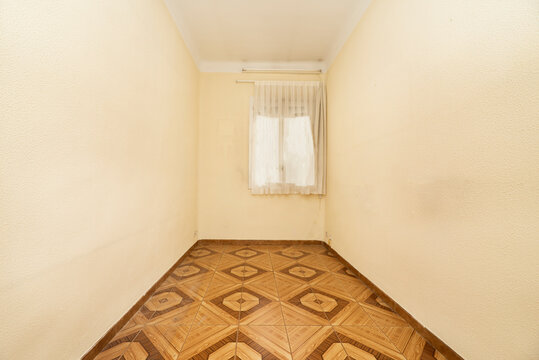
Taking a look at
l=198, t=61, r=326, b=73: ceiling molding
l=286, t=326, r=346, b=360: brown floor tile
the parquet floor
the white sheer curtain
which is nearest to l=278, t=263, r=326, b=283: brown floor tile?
the parquet floor

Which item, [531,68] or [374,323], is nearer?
[531,68]

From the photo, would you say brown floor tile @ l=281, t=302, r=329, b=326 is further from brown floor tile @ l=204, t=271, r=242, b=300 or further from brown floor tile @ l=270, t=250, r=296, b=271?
brown floor tile @ l=270, t=250, r=296, b=271

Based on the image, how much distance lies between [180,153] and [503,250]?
2.72m

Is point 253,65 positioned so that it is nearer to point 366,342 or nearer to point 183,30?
point 183,30

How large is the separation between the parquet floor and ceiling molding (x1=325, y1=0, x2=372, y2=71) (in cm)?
269

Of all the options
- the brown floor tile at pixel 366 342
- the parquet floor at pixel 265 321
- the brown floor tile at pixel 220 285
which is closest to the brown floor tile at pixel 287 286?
the parquet floor at pixel 265 321

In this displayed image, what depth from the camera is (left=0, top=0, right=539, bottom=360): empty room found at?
881mm

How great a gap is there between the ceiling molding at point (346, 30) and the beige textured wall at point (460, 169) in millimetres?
302

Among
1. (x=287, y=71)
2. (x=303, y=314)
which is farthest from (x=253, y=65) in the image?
(x=303, y=314)

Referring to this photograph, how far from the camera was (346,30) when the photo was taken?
2.64 m

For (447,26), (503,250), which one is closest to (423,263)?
(503,250)

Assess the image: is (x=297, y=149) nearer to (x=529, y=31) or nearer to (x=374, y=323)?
(x=374, y=323)

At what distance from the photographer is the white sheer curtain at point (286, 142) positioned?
331cm

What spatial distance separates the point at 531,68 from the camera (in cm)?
87
